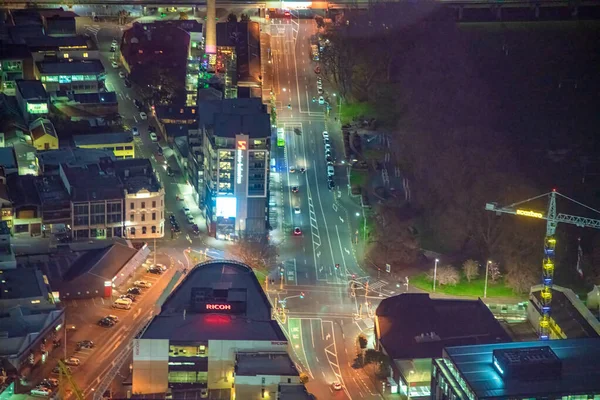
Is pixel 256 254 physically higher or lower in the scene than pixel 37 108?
lower

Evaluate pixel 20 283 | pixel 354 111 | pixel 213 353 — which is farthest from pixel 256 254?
pixel 354 111

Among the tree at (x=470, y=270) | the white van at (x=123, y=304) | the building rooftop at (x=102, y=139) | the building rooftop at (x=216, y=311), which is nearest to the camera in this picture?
the building rooftop at (x=216, y=311)

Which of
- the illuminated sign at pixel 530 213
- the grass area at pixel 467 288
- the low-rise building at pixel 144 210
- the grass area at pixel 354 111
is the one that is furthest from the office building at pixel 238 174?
the grass area at pixel 354 111

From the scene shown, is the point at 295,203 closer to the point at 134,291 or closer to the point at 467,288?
the point at 467,288

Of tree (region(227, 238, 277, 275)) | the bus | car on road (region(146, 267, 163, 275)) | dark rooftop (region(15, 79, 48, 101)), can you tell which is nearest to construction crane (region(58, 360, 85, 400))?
car on road (region(146, 267, 163, 275))

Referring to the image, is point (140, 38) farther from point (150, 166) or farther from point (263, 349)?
point (263, 349)

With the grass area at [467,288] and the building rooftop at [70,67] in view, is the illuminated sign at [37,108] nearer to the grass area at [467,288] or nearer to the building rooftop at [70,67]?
the building rooftop at [70,67]

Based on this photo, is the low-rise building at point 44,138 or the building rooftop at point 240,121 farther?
the low-rise building at point 44,138
